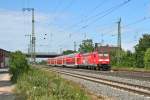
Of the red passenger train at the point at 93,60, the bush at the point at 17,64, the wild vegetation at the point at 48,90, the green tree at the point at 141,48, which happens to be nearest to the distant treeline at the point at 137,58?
the green tree at the point at 141,48

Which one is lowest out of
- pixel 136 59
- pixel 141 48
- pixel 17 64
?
pixel 17 64

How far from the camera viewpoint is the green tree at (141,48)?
76.4 metres

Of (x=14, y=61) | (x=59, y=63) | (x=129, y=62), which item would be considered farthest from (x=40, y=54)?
(x=14, y=61)

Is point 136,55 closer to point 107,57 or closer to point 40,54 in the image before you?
point 107,57

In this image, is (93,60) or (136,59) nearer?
(93,60)

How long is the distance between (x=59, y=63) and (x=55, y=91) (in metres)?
93.3

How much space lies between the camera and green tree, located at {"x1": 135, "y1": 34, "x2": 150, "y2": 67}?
76438mm

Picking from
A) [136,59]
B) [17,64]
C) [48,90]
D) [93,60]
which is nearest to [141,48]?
[136,59]

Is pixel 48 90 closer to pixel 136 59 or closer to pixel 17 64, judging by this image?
pixel 17 64

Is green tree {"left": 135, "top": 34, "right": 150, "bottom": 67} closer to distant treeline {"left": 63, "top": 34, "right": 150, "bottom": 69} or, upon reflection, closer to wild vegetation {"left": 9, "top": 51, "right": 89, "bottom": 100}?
distant treeline {"left": 63, "top": 34, "right": 150, "bottom": 69}

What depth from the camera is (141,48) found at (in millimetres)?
92000

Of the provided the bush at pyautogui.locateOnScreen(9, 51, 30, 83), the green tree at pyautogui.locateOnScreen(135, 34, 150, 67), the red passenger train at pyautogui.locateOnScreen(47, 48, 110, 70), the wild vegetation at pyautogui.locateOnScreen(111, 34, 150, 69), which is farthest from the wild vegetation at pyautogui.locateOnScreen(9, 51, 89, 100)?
the green tree at pyautogui.locateOnScreen(135, 34, 150, 67)

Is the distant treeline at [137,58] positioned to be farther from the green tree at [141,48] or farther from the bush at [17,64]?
the bush at [17,64]

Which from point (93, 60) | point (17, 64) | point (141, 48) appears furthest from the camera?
point (141, 48)
